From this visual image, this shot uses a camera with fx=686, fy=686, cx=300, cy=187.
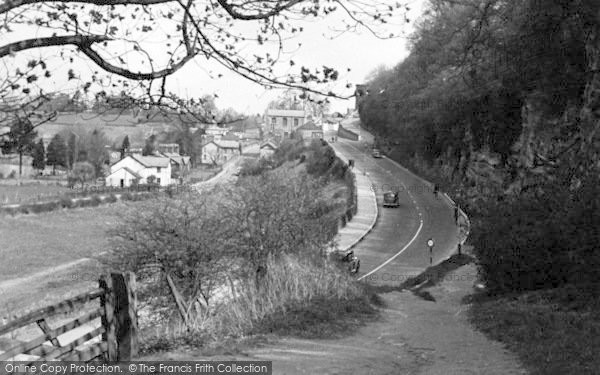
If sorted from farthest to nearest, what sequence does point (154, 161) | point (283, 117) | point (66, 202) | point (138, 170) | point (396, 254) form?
1. point (138, 170)
2. point (154, 161)
3. point (66, 202)
4. point (396, 254)
5. point (283, 117)

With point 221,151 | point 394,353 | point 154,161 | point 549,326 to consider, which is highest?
point 221,151

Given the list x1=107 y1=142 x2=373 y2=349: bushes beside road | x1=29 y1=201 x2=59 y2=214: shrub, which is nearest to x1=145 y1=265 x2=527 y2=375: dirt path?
x1=107 y1=142 x2=373 y2=349: bushes beside road

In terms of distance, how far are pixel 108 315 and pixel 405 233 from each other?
33.7m

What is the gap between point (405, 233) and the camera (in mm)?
39969

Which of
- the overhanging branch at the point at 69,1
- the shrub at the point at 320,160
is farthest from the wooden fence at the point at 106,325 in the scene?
the shrub at the point at 320,160

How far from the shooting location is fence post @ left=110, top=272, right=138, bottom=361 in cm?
731

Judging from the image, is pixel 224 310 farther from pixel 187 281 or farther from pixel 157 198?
pixel 157 198

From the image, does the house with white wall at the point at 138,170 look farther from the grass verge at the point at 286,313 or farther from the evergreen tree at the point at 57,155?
the grass verge at the point at 286,313

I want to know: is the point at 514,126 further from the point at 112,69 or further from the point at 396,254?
the point at 112,69

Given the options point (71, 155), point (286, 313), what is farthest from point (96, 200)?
point (286, 313)

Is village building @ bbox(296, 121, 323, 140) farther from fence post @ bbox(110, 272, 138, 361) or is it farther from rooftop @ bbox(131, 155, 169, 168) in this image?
fence post @ bbox(110, 272, 138, 361)

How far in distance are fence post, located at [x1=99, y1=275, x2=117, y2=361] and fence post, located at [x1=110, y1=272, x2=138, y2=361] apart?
0.07 meters

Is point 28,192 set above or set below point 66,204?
above

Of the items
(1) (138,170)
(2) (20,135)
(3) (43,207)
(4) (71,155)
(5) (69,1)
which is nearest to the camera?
(2) (20,135)
